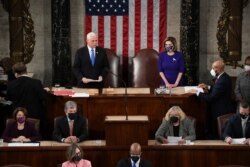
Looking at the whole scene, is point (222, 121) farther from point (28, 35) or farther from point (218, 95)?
point (28, 35)

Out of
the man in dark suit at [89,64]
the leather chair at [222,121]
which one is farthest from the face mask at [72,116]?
the leather chair at [222,121]

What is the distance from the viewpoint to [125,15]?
14.9 metres

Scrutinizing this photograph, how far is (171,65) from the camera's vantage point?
12570mm

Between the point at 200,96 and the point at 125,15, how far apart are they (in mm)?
3818

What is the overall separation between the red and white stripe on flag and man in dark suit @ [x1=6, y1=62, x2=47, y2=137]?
12.2 ft

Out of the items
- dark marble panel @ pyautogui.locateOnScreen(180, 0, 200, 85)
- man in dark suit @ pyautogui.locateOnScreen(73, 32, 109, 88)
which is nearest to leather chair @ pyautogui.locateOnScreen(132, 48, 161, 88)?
dark marble panel @ pyautogui.locateOnScreen(180, 0, 200, 85)

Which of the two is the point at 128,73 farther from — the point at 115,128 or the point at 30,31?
the point at 115,128

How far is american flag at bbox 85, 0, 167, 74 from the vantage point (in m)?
14.9

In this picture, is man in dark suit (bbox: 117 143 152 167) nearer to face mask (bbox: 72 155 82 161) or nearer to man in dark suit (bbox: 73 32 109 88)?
face mask (bbox: 72 155 82 161)

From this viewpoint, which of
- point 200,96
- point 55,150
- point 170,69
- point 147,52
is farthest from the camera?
point 147,52

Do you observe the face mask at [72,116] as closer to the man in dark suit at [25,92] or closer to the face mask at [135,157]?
the man in dark suit at [25,92]

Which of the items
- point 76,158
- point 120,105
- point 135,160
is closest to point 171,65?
point 120,105

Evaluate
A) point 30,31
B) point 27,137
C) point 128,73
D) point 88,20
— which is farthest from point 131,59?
point 27,137

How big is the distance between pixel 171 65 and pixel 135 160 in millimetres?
3473
